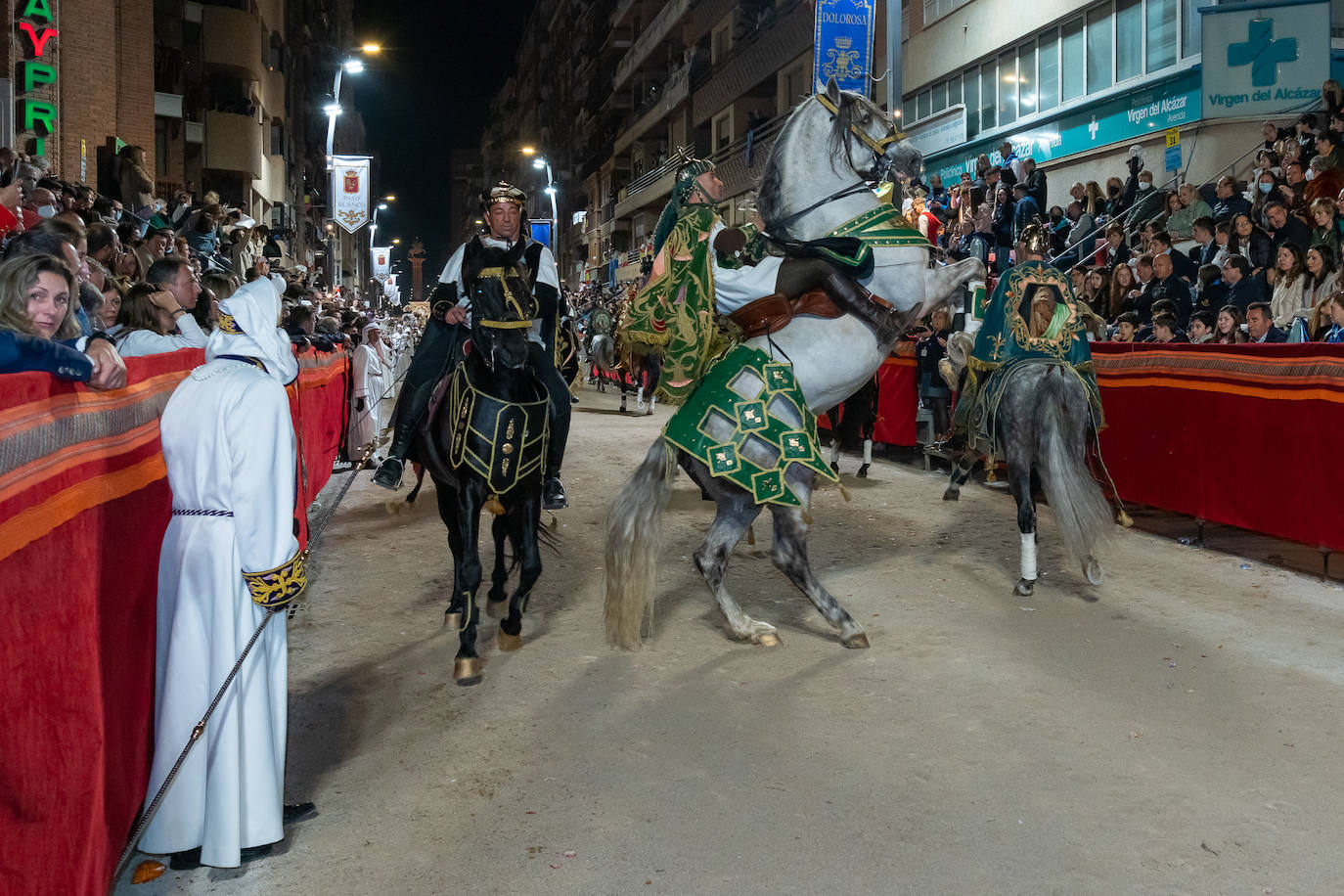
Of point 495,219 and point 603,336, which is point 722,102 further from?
point 495,219

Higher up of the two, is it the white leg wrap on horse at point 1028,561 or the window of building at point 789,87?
the window of building at point 789,87

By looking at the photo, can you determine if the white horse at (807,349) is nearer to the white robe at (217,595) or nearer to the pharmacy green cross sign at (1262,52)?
the white robe at (217,595)

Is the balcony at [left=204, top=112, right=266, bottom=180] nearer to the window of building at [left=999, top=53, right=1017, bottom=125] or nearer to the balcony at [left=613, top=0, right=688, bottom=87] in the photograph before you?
the balcony at [left=613, top=0, right=688, bottom=87]

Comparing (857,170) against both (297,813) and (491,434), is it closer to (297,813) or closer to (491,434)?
(491,434)

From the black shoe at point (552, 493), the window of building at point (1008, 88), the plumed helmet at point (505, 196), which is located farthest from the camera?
the window of building at point (1008, 88)

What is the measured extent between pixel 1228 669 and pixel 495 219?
4.88 m

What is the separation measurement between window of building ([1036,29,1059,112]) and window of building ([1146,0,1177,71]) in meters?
2.96

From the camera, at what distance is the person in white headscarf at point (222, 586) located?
134 inches

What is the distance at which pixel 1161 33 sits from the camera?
62.0 ft

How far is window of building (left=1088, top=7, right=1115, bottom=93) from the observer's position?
20453mm

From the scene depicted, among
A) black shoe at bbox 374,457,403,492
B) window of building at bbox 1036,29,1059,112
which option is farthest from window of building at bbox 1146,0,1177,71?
black shoe at bbox 374,457,403,492

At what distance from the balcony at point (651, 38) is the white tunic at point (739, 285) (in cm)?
4552

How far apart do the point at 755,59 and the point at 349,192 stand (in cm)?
1610

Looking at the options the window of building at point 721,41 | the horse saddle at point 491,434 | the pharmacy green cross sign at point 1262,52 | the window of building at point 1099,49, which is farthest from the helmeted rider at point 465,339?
the window of building at point 721,41
